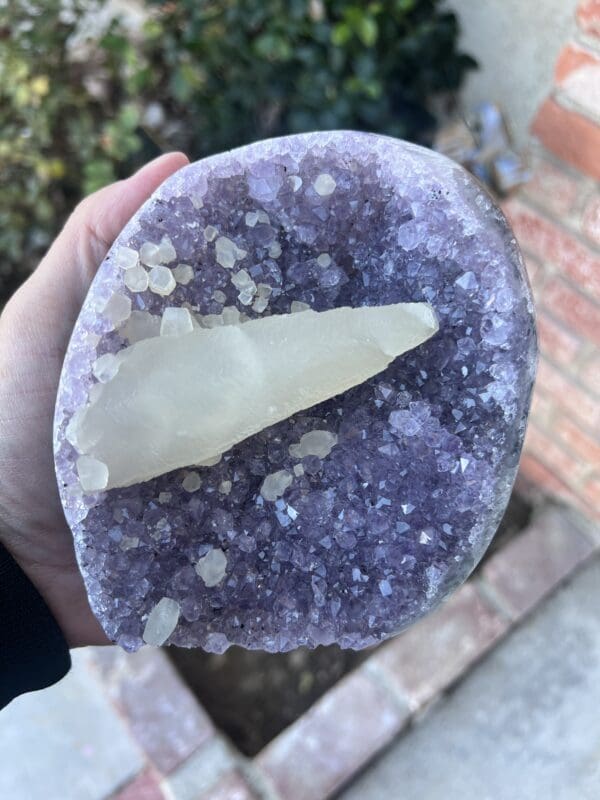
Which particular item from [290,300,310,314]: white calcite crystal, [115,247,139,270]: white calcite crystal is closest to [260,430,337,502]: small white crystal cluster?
[290,300,310,314]: white calcite crystal

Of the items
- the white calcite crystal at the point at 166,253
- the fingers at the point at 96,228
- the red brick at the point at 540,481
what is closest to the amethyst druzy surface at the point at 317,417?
the white calcite crystal at the point at 166,253

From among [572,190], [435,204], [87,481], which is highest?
[435,204]

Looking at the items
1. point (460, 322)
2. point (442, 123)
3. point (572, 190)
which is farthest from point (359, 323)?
point (442, 123)

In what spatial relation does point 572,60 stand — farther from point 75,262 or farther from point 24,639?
point 24,639

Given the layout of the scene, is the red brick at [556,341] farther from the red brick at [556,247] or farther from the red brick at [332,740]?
the red brick at [332,740]

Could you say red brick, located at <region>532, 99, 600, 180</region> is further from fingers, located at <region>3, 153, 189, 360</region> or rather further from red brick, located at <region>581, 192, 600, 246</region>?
fingers, located at <region>3, 153, 189, 360</region>

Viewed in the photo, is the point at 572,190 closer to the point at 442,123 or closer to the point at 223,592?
the point at 442,123
